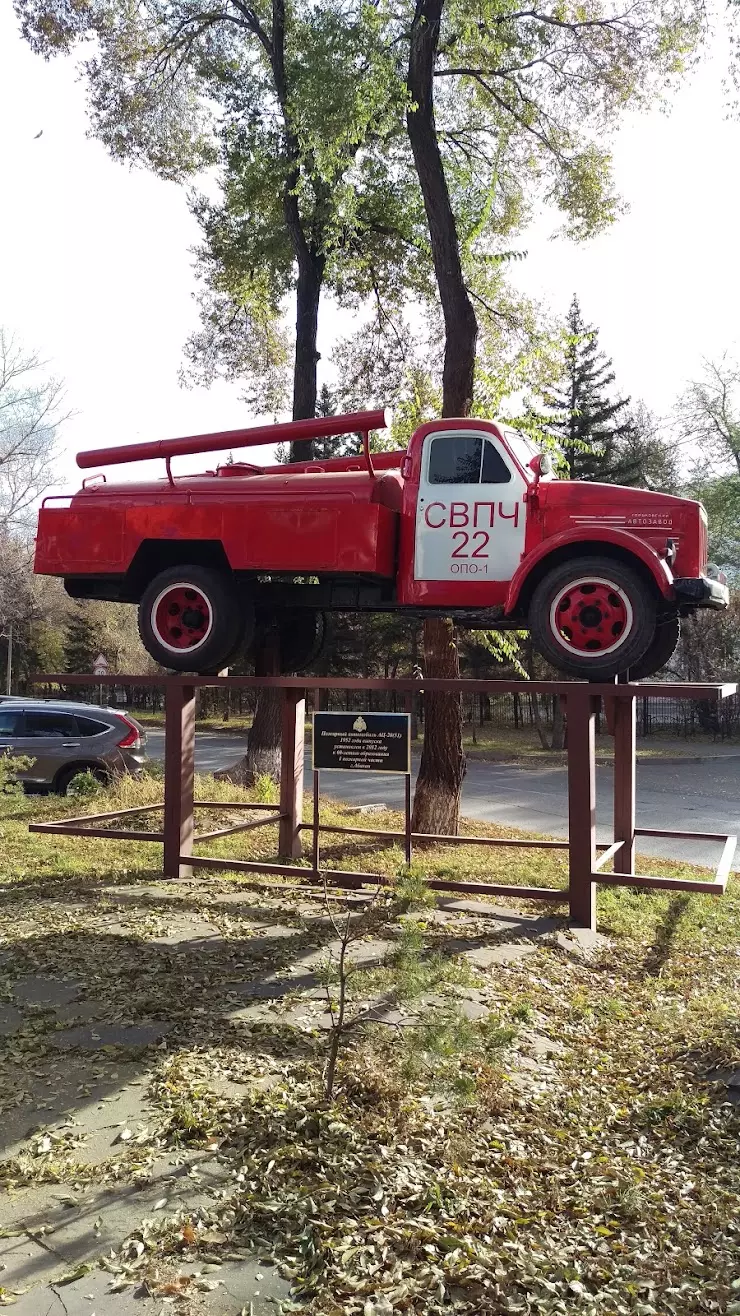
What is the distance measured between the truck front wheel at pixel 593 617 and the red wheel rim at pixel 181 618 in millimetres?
2624

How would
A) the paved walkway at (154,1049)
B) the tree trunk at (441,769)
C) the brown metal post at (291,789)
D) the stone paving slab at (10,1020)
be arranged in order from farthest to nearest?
1. the tree trunk at (441,769)
2. the brown metal post at (291,789)
3. the stone paving slab at (10,1020)
4. the paved walkway at (154,1049)

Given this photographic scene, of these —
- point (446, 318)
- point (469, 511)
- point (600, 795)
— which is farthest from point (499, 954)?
point (600, 795)

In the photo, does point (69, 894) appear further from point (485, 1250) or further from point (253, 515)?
point (485, 1250)

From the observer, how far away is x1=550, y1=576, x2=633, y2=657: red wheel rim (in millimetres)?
6270

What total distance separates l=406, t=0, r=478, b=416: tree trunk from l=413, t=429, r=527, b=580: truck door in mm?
4196

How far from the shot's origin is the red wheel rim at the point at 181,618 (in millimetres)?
7391

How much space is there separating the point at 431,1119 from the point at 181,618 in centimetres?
445

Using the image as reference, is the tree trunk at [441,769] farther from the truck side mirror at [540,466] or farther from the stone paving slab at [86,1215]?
the stone paving slab at [86,1215]

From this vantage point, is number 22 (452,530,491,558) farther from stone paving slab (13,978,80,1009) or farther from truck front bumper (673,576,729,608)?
stone paving slab (13,978,80,1009)

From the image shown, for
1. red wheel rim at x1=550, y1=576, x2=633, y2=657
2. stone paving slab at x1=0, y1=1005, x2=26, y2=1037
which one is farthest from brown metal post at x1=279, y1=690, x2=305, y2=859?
stone paving slab at x1=0, y1=1005, x2=26, y2=1037

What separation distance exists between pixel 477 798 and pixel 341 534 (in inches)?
472

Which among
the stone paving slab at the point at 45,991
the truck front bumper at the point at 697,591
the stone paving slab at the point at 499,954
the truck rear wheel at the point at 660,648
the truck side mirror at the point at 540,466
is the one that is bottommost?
the stone paving slab at the point at 45,991

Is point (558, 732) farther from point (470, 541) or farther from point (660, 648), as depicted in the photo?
point (470, 541)

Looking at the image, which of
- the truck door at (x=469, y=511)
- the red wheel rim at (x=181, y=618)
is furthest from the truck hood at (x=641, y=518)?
the red wheel rim at (x=181, y=618)
